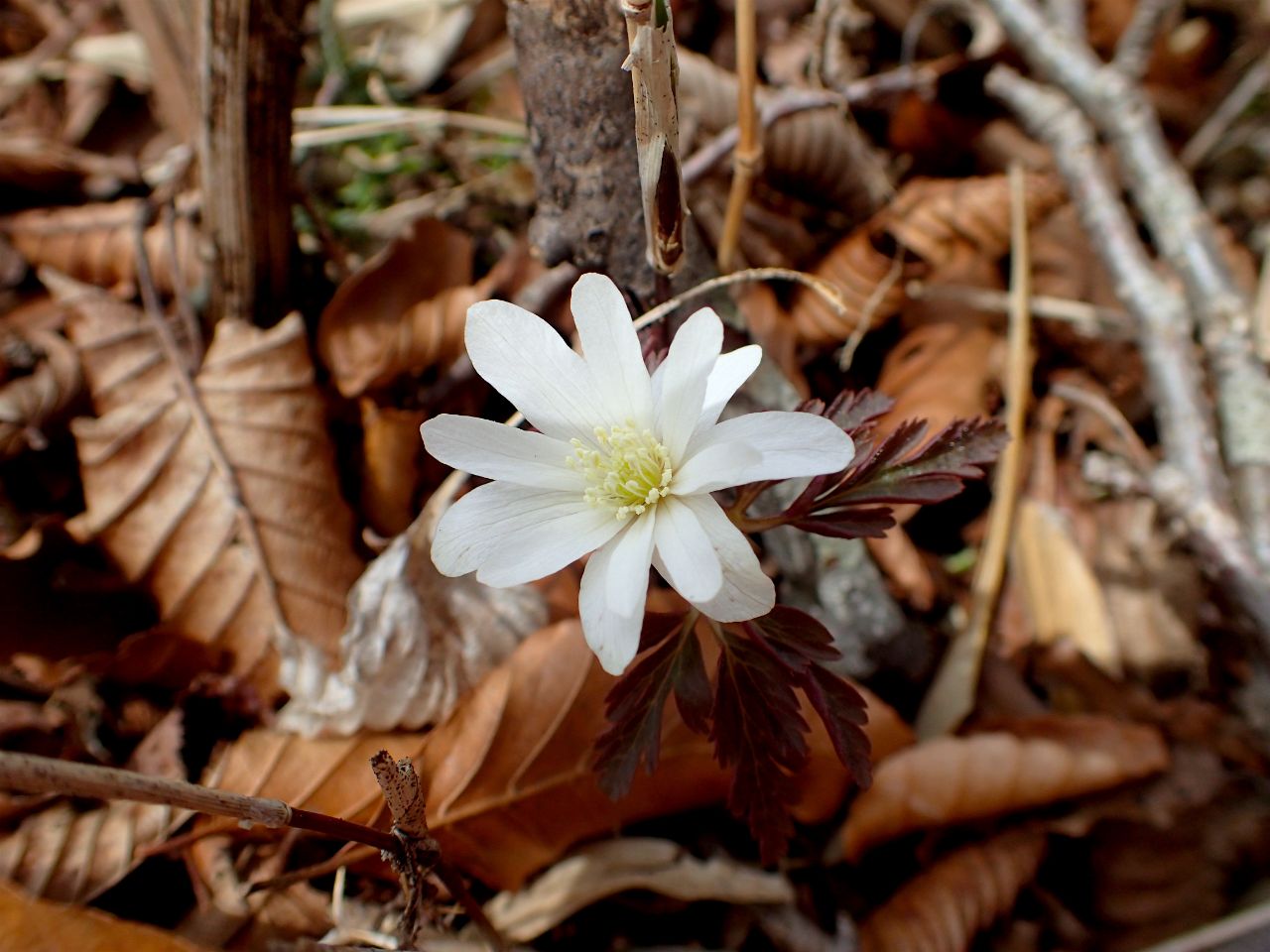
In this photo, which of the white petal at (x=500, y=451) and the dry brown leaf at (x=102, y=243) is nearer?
the white petal at (x=500, y=451)

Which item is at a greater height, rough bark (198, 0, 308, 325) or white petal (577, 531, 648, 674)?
rough bark (198, 0, 308, 325)

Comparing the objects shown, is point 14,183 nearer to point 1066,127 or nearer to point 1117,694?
point 1066,127

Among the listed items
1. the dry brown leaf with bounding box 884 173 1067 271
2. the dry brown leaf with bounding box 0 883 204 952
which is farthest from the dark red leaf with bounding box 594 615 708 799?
the dry brown leaf with bounding box 884 173 1067 271

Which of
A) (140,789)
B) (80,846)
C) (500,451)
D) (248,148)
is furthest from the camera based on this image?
(248,148)

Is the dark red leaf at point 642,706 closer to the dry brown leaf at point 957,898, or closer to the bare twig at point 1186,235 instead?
the dry brown leaf at point 957,898

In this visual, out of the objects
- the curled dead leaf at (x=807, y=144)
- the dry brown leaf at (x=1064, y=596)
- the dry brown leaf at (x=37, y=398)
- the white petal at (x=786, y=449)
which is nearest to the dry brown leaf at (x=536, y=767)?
the white petal at (x=786, y=449)

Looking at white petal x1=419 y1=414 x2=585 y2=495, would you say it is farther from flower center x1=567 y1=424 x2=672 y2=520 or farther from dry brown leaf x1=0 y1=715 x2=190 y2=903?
dry brown leaf x1=0 y1=715 x2=190 y2=903

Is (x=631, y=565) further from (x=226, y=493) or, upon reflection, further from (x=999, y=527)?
(x=999, y=527)

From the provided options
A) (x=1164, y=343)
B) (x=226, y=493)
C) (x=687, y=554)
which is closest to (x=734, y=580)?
(x=687, y=554)
